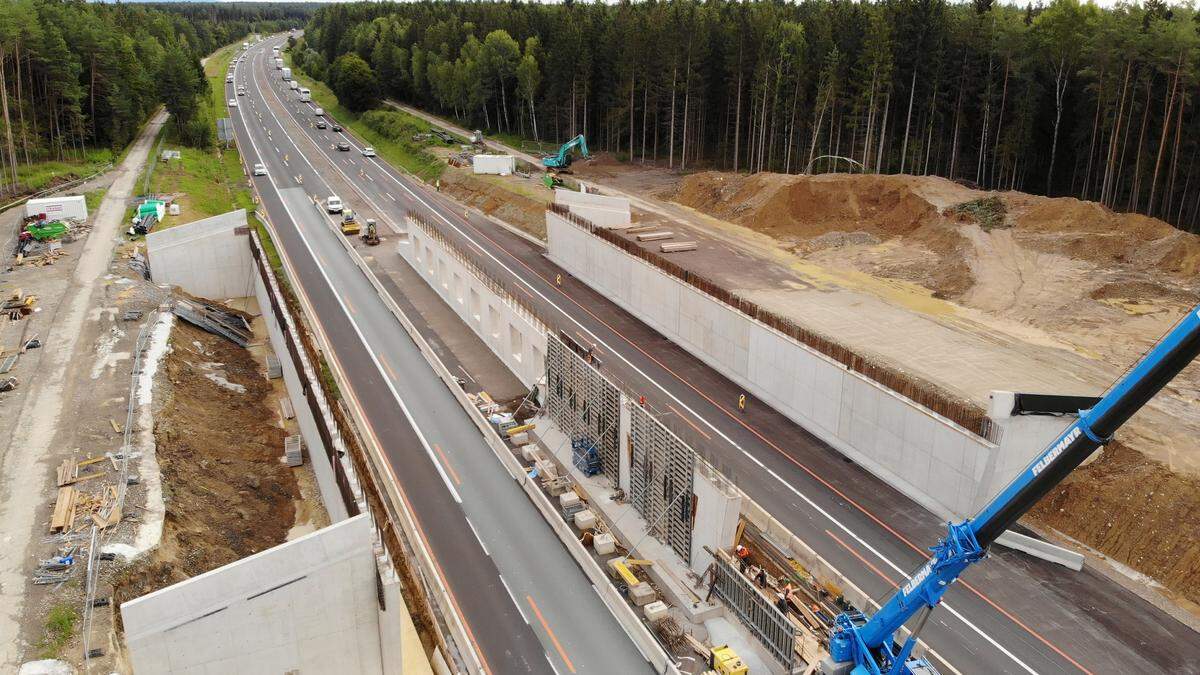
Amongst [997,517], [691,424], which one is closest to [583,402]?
[691,424]

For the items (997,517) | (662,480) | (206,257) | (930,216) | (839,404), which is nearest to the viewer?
(997,517)

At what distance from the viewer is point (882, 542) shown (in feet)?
90.8

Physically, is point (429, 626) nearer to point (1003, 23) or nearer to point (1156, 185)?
point (1156, 185)

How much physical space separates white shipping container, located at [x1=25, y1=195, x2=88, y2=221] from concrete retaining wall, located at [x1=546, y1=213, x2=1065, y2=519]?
39.4 metres

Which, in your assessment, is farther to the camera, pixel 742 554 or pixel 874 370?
pixel 874 370

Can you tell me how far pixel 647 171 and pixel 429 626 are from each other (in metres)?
63.1

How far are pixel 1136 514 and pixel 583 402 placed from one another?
1912 centimetres

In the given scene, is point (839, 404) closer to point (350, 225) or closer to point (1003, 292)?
point (1003, 292)

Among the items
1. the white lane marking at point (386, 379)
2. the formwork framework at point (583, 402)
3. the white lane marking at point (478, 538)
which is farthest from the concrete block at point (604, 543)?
the white lane marking at point (386, 379)

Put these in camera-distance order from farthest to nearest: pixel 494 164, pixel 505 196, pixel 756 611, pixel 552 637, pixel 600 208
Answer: pixel 494 164, pixel 505 196, pixel 600 208, pixel 552 637, pixel 756 611

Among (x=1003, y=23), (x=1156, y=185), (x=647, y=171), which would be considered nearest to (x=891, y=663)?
(x=1156, y=185)

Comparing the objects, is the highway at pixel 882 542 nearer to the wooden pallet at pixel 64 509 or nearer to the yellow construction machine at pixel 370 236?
the wooden pallet at pixel 64 509

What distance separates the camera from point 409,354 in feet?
145

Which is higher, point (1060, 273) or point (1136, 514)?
point (1060, 273)
